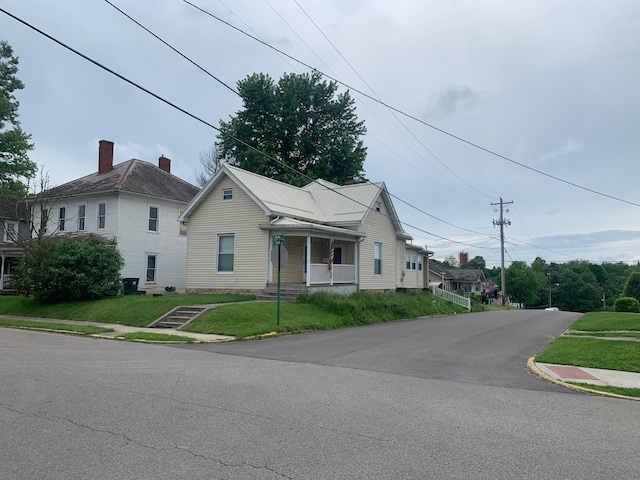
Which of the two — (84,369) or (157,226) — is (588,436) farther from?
(157,226)

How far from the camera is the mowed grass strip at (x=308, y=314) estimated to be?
15.7 metres

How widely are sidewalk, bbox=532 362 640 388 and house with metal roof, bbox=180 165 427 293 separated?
13244 millimetres

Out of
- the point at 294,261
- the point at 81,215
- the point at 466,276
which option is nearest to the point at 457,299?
the point at 294,261

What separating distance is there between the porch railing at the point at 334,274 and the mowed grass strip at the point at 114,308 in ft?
10.7

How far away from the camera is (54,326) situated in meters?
17.3

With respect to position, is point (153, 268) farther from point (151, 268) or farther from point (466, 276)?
point (466, 276)

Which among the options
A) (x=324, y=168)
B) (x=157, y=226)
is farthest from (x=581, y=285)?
(x=157, y=226)

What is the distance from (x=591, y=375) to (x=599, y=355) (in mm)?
2151

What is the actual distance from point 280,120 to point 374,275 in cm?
2022

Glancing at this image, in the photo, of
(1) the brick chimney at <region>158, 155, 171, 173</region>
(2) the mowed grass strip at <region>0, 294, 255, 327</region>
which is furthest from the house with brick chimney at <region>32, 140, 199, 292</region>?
(2) the mowed grass strip at <region>0, 294, 255, 327</region>

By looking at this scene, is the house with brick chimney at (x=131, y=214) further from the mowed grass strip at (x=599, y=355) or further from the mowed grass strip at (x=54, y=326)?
the mowed grass strip at (x=599, y=355)

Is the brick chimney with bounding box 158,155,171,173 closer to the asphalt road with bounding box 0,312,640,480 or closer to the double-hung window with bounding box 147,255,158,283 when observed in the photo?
the double-hung window with bounding box 147,255,158,283

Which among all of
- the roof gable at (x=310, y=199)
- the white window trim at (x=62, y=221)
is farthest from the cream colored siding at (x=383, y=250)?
the white window trim at (x=62, y=221)

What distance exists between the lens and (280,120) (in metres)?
42.8
